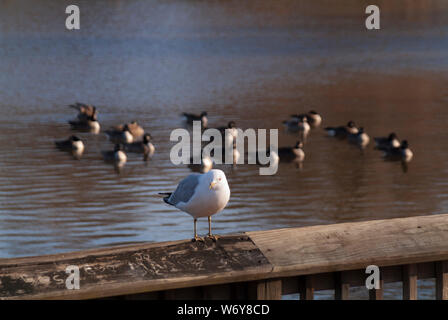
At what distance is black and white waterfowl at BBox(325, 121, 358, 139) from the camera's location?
917 inches

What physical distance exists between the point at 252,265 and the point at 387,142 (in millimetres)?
18159

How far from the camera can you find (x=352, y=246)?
427 centimetres

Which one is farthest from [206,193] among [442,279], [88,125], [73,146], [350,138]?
[88,125]

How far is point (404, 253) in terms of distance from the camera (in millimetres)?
4215

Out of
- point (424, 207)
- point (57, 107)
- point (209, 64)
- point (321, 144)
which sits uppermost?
point (209, 64)

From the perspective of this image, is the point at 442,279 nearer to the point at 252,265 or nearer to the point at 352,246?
the point at 352,246

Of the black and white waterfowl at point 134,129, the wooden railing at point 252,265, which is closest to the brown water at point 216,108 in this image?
the black and white waterfowl at point 134,129

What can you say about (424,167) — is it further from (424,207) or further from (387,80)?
(387,80)

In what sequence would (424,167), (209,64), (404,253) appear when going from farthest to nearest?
(209,64) → (424,167) → (404,253)

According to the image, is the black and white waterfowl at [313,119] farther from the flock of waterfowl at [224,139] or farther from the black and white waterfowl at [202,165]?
the black and white waterfowl at [202,165]

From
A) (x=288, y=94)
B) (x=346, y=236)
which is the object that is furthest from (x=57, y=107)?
(x=346, y=236)

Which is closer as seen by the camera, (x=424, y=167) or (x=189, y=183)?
(x=189, y=183)
